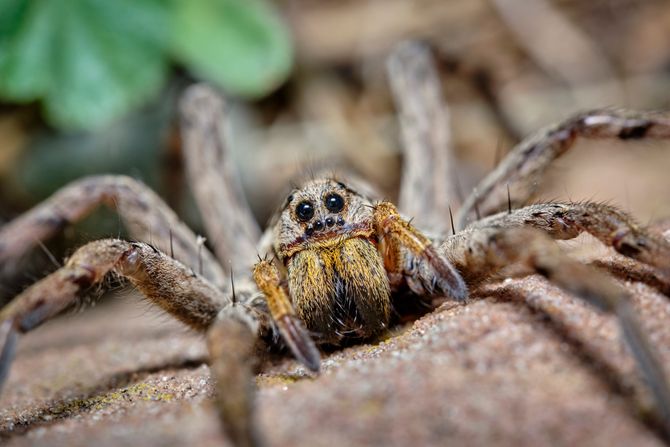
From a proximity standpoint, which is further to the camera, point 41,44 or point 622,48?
point 622,48

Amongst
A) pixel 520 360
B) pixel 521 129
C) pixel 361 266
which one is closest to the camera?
pixel 520 360

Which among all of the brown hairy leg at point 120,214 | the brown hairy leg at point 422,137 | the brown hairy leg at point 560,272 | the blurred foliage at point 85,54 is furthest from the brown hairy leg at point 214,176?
the brown hairy leg at point 560,272

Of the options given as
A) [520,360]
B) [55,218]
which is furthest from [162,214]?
[520,360]

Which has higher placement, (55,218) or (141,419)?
(55,218)

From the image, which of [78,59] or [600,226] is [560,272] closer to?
[600,226]

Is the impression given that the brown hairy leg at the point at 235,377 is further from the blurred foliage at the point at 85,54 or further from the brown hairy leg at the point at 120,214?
the blurred foliage at the point at 85,54

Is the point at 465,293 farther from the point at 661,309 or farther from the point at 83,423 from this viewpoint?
the point at 83,423
